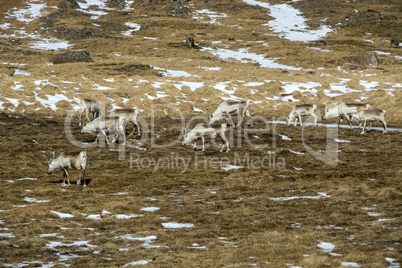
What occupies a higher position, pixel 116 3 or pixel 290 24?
pixel 116 3

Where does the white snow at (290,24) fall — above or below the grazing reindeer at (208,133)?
above

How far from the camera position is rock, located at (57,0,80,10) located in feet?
357

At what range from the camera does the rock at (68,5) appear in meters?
109

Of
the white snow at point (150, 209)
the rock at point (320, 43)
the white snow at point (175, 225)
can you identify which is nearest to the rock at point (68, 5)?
the rock at point (320, 43)

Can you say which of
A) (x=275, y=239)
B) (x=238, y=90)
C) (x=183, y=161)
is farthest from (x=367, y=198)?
(x=238, y=90)

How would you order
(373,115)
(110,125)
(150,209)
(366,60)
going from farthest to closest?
(366,60) < (373,115) < (110,125) < (150,209)

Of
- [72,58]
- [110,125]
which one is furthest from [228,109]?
[72,58]

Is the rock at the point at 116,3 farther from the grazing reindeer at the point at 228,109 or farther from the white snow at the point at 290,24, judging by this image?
the grazing reindeer at the point at 228,109

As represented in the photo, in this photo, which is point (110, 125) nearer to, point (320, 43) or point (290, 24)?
point (320, 43)

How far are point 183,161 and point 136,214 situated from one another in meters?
7.87

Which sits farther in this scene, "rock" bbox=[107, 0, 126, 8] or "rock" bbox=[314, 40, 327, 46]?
"rock" bbox=[107, 0, 126, 8]

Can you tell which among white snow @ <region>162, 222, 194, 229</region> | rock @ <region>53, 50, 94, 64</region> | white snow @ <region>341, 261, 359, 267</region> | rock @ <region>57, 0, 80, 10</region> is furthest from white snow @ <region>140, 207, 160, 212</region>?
rock @ <region>57, 0, 80, 10</region>

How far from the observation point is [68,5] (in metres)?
109

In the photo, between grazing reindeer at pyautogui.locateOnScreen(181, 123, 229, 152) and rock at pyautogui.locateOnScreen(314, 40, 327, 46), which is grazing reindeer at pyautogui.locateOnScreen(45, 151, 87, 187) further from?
rock at pyautogui.locateOnScreen(314, 40, 327, 46)
